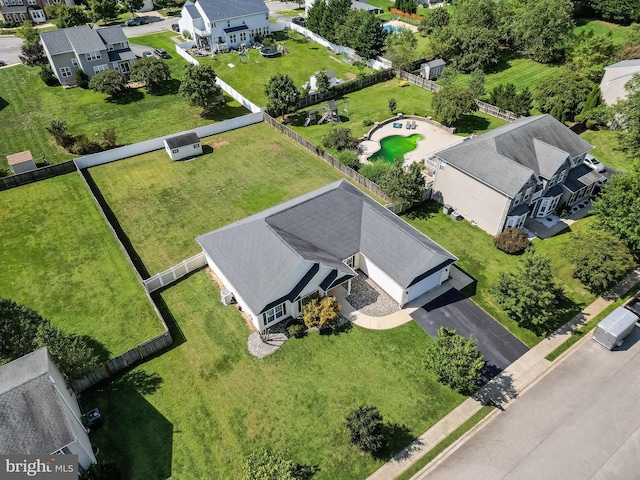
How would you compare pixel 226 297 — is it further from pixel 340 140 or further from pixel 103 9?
pixel 103 9

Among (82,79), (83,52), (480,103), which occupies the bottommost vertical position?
(480,103)

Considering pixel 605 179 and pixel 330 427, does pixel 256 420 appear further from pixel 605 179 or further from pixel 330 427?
pixel 605 179

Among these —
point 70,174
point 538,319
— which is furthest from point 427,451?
point 70,174

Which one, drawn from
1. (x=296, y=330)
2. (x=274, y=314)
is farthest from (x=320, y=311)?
(x=274, y=314)

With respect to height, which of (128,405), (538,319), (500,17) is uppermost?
(500,17)

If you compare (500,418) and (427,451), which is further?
(500,418)
